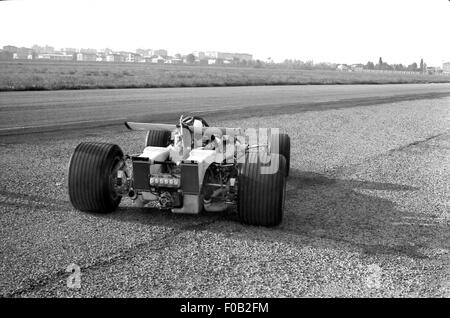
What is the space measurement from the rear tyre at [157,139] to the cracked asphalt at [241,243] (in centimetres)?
157

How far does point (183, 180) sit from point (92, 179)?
1.16 m

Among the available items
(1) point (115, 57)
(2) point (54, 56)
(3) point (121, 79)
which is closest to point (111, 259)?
(3) point (121, 79)

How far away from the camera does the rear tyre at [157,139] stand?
9.11 m

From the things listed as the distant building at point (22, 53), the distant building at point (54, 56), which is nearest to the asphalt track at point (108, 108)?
the distant building at point (22, 53)

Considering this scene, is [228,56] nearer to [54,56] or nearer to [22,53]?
[54,56]

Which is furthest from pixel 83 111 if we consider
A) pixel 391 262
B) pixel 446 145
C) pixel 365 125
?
pixel 391 262

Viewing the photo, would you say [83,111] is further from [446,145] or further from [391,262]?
[391,262]

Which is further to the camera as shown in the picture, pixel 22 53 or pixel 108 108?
pixel 22 53

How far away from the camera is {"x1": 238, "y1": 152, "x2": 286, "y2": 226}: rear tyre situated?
6.25 meters

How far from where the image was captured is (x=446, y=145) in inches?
607

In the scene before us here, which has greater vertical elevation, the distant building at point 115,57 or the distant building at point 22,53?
the distant building at point 115,57

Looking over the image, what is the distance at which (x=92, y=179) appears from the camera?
21.2ft

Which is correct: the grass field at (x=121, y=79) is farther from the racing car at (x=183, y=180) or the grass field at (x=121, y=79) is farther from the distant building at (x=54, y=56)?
the distant building at (x=54, y=56)
